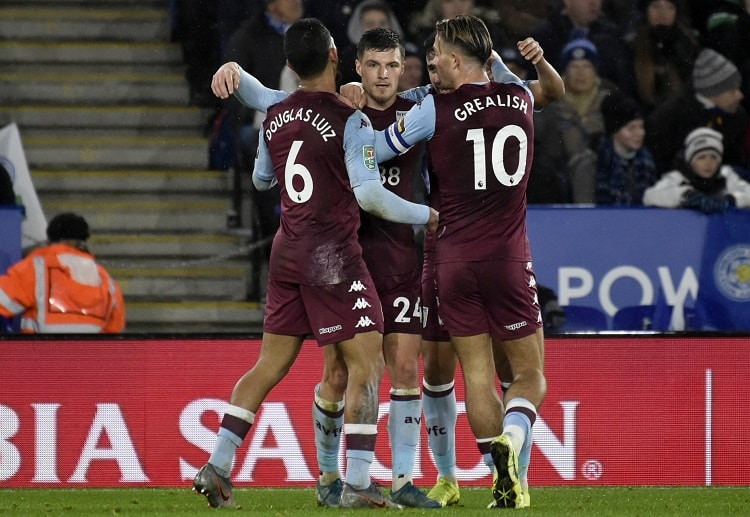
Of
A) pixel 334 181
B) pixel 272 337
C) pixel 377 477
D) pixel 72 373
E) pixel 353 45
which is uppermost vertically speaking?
pixel 353 45

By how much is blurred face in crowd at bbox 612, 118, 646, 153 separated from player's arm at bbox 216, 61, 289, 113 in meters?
4.09

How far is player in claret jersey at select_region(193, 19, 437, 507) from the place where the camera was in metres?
5.88

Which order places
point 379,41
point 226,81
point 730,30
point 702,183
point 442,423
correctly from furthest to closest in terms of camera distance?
point 730,30, point 702,183, point 442,423, point 379,41, point 226,81

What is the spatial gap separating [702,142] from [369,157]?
176 inches

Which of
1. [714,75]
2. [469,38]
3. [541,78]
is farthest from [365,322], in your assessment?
[714,75]

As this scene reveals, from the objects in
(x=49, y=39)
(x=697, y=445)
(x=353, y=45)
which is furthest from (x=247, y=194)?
(x=697, y=445)

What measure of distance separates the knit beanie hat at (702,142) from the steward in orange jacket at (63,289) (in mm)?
4024

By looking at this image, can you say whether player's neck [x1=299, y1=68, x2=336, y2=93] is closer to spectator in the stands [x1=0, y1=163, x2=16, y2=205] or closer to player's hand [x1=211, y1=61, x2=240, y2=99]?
player's hand [x1=211, y1=61, x2=240, y2=99]

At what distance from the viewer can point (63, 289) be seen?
29.2 ft

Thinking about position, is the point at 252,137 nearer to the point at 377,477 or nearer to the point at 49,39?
the point at 49,39

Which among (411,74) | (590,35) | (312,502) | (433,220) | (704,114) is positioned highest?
(590,35)

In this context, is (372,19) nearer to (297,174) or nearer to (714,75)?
(714,75)

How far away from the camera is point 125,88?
10547mm

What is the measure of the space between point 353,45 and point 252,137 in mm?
970
